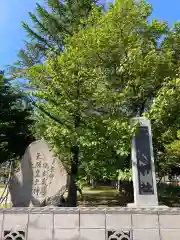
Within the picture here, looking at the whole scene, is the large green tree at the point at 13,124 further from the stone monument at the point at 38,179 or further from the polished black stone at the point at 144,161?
the polished black stone at the point at 144,161

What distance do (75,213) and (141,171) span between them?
82.6 inches

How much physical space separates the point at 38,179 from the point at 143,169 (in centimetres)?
341

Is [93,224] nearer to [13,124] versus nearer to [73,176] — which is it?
[73,176]

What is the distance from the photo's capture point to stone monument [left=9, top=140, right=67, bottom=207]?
7773 mm

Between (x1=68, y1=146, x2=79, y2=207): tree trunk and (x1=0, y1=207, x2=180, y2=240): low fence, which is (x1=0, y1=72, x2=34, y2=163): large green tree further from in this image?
(x1=0, y1=207, x2=180, y2=240): low fence

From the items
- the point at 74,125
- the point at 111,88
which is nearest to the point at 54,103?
the point at 74,125

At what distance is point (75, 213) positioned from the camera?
536cm

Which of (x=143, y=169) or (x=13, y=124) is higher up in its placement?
(x=13, y=124)

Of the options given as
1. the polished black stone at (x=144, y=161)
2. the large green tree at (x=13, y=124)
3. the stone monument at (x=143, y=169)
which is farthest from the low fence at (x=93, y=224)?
the large green tree at (x=13, y=124)

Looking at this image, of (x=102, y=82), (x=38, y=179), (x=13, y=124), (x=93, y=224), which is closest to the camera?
(x=93, y=224)

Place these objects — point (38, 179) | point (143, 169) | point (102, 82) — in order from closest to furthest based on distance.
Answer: point (143, 169), point (38, 179), point (102, 82)

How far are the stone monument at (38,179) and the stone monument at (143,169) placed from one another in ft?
8.20

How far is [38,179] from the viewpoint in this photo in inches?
314

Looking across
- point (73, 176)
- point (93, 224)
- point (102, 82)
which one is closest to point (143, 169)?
point (93, 224)
